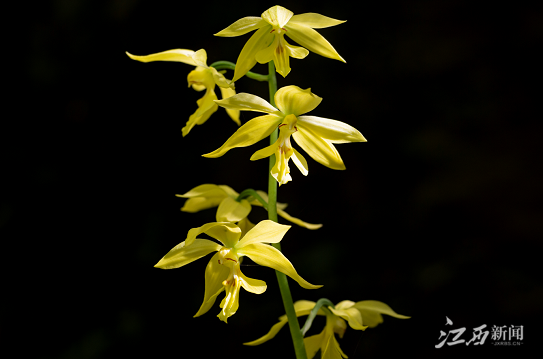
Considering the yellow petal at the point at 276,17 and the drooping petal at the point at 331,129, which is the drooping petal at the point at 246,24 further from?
the drooping petal at the point at 331,129

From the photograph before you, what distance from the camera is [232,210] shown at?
3.26 feet

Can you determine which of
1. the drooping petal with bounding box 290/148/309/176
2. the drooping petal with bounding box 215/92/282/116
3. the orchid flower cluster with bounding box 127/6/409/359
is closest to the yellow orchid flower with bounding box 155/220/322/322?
the orchid flower cluster with bounding box 127/6/409/359

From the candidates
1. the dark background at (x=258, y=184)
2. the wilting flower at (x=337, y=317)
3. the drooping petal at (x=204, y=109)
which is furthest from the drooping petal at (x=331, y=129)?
the dark background at (x=258, y=184)

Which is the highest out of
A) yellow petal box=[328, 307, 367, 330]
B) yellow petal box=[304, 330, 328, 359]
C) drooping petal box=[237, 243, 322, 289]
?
drooping petal box=[237, 243, 322, 289]

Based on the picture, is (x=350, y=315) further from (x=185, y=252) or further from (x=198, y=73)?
(x=198, y=73)

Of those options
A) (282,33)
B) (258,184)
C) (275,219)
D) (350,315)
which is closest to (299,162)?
(275,219)

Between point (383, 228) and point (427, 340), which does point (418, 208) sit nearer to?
point (383, 228)

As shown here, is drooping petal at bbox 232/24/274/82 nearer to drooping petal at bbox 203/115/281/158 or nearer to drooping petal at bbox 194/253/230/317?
drooping petal at bbox 203/115/281/158

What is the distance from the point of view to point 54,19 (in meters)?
1.94

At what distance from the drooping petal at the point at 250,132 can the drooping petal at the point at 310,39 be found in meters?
0.15

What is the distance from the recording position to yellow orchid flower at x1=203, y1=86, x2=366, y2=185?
0.86m

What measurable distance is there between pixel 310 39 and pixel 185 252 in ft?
1.63

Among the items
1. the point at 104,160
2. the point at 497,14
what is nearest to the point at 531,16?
the point at 497,14

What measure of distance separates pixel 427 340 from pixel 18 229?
5.88ft
